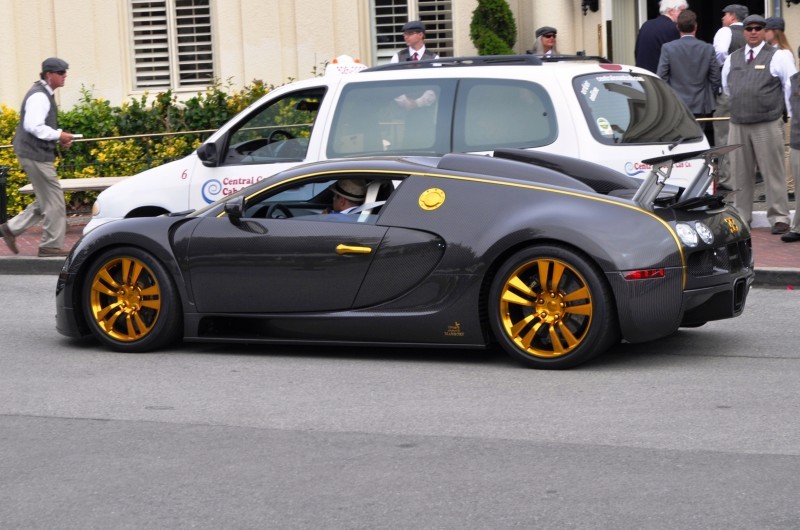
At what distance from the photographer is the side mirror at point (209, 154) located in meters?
11.4

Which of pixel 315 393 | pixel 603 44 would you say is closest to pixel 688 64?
pixel 603 44

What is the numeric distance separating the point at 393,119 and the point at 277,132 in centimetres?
112

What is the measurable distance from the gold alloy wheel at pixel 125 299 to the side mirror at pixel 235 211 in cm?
62

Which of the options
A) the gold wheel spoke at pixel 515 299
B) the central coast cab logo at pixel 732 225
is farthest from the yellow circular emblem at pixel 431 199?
the central coast cab logo at pixel 732 225

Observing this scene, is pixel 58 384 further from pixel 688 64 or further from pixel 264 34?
pixel 264 34

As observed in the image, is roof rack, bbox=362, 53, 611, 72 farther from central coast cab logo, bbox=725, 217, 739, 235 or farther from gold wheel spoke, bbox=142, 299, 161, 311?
gold wheel spoke, bbox=142, 299, 161, 311

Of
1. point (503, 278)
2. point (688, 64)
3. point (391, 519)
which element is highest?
point (688, 64)

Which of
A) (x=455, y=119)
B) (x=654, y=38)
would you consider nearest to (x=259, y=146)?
(x=455, y=119)

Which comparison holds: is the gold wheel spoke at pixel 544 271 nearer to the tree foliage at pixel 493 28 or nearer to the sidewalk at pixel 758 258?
the sidewalk at pixel 758 258

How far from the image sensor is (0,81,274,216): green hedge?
58.9 ft

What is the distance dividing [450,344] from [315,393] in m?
0.96

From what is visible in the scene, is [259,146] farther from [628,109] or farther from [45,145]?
[45,145]

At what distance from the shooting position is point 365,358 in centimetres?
848

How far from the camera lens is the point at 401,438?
21.1 feet
